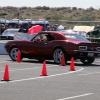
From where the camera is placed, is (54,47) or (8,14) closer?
(54,47)

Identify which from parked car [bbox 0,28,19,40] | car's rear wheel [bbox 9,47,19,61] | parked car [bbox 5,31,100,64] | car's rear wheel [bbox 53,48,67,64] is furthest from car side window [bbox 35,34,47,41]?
parked car [bbox 0,28,19,40]

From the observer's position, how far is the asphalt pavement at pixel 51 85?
40.2 ft

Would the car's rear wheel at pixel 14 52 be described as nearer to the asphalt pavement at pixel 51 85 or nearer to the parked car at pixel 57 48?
the parked car at pixel 57 48

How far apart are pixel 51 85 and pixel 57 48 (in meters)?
8.17

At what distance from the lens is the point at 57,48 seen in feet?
73.8

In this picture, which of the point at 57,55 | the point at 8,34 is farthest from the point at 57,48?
the point at 8,34

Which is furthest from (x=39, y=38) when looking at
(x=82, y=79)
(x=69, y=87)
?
(x=69, y=87)

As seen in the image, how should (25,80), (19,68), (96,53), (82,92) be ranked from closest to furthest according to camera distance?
1. (82,92)
2. (25,80)
3. (19,68)
4. (96,53)

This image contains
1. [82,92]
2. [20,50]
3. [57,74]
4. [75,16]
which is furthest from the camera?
[75,16]

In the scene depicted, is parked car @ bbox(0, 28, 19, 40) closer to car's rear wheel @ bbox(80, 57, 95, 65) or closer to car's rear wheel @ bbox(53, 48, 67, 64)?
car's rear wheel @ bbox(80, 57, 95, 65)

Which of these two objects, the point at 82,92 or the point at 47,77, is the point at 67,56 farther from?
the point at 82,92

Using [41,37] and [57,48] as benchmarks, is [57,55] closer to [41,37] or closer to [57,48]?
[57,48]

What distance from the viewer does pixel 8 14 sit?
87.8 m

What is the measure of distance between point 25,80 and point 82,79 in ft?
6.16
